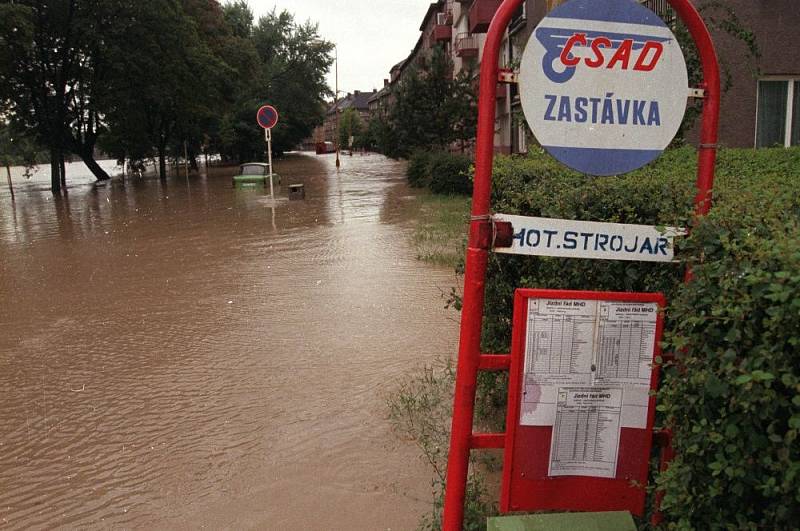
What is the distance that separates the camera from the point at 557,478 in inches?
96.7

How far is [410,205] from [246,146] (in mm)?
42200

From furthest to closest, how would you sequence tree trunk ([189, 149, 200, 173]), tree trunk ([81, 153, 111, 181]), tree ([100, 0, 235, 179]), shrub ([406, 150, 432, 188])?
tree trunk ([189, 149, 200, 173]), tree trunk ([81, 153, 111, 181]), tree ([100, 0, 235, 179]), shrub ([406, 150, 432, 188])

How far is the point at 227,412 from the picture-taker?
468cm

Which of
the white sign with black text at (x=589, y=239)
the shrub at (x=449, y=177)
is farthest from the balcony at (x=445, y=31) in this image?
the white sign with black text at (x=589, y=239)

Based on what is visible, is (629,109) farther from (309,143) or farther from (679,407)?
(309,143)

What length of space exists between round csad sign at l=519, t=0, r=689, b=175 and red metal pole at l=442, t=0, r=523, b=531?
0.12 m

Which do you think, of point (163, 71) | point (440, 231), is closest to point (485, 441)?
point (440, 231)

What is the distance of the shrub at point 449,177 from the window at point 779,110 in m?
10.2

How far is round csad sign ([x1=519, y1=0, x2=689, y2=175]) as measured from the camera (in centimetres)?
223

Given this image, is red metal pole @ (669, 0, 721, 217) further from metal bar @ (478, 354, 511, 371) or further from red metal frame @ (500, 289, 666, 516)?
metal bar @ (478, 354, 511, 371)

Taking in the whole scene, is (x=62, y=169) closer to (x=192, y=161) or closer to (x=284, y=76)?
(x=192, y=161)

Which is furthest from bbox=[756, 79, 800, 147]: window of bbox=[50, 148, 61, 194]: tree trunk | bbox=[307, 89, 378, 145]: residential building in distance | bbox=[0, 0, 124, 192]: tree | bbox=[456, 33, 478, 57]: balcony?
bbox=[307, 89, 378, 145]: residential building in distance

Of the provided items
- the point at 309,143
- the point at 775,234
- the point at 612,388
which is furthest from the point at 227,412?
the point at 309,143

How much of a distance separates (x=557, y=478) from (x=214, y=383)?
3.46m
